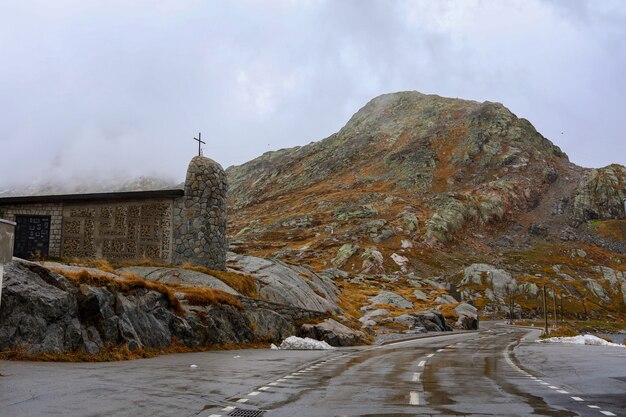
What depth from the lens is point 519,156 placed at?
7461 inches

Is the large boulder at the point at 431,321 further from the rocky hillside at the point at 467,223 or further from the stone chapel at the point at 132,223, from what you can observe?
the rocky hillside at the point at 467,223

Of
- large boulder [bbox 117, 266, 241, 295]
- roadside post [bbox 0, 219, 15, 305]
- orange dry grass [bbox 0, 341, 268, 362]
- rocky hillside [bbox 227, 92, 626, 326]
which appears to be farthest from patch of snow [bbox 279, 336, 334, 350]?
rocky hillside [bbox 227, 92, 626, 326]

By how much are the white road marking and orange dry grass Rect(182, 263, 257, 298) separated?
21.7m

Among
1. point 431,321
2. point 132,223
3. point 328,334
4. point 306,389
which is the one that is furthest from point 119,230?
point 431,321

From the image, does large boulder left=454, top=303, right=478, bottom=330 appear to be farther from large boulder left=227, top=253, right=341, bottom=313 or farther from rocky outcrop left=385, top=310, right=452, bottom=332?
large boulder left=227, top=253, right=341, bottom=313

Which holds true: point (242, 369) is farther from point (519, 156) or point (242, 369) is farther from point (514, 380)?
point (519, 156)

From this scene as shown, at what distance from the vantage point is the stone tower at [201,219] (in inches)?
1391

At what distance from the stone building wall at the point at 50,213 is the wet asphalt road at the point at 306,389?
1622cm

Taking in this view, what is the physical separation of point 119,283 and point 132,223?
38.5 feet

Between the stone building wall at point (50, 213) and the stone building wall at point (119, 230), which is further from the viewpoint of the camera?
the stone building wall at point (119, 230)

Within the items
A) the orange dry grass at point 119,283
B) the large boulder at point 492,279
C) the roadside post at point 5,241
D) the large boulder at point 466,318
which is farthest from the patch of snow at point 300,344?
the large boulder at point 492,279

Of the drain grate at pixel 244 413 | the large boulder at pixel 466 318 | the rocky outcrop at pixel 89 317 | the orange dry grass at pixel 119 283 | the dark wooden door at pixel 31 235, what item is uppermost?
the dark wooden door at pixel 31 235

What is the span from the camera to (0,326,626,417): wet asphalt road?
399 inches

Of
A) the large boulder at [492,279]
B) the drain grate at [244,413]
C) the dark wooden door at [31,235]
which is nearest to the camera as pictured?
the drain grate at [244,413]
